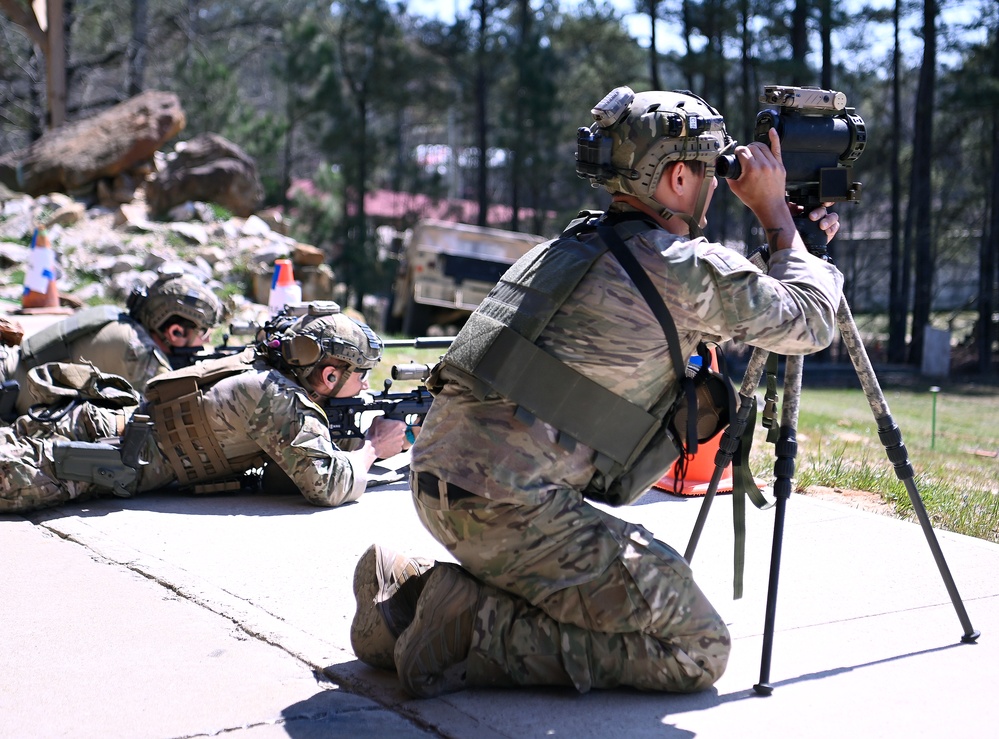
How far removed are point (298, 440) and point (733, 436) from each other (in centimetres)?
239

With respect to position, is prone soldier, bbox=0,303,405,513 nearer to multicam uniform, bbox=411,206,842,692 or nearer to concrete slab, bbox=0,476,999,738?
concrete slab, bbox=0,476,999,738

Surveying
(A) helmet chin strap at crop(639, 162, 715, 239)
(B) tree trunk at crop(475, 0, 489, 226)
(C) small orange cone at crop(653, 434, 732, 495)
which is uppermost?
(B) tree trunk at crop(475, 0, 489, 226)

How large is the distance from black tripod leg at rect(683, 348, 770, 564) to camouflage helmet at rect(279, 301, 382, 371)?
2.18 meters

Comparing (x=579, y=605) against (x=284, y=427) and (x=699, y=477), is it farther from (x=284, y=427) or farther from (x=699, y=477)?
(x=699, y=477)

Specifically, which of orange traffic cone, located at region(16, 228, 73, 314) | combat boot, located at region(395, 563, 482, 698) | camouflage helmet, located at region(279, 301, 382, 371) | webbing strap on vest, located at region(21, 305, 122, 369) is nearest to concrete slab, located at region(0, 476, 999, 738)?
combat boot, located at region(395, 563, 482, 698)

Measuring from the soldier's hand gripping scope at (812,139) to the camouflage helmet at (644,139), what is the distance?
8.7 inches

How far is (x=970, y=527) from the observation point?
5.09 metres

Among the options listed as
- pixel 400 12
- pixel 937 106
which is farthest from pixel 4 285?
pixel 937 106

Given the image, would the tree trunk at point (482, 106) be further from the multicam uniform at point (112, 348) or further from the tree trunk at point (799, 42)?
the multicam uniform at point (112, 348)

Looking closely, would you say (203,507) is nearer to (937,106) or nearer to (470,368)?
(470,368)

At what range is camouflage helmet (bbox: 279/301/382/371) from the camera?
5195 mm

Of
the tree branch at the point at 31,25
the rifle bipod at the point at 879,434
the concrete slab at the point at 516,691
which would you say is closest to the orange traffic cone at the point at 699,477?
the concrete slab at the point at 516,691

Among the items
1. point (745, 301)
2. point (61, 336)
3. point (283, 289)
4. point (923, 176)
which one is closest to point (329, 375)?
point (61, 336)

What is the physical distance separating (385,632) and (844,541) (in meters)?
2.38
